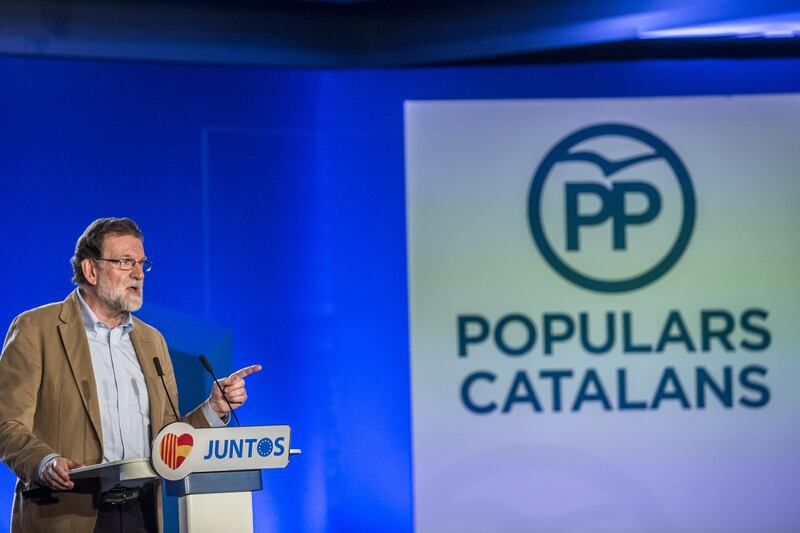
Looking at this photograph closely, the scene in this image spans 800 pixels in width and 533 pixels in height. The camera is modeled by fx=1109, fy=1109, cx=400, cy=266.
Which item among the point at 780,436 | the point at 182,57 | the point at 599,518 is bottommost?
the point at 599,518

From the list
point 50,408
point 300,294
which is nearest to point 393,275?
point 300,294

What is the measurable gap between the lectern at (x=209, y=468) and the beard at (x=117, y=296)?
1.80ft

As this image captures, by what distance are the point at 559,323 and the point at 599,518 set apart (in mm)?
904

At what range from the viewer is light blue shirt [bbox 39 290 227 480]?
305 cm

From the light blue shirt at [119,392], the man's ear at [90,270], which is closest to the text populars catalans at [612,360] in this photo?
the light blue shirt at [119,392]

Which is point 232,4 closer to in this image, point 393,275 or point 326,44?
point 326,44

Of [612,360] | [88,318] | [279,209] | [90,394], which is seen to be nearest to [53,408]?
[90,394]

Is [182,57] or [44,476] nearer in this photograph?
[44,476]

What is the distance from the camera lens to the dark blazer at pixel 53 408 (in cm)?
294

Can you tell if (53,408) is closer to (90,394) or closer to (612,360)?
(90,394)

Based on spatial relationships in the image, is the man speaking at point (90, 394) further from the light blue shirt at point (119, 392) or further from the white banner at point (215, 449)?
the white banner at point (215, 449)

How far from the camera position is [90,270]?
313 cm

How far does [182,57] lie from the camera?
5043 mm

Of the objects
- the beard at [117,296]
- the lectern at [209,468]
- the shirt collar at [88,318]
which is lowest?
the lectern at [209,468]
